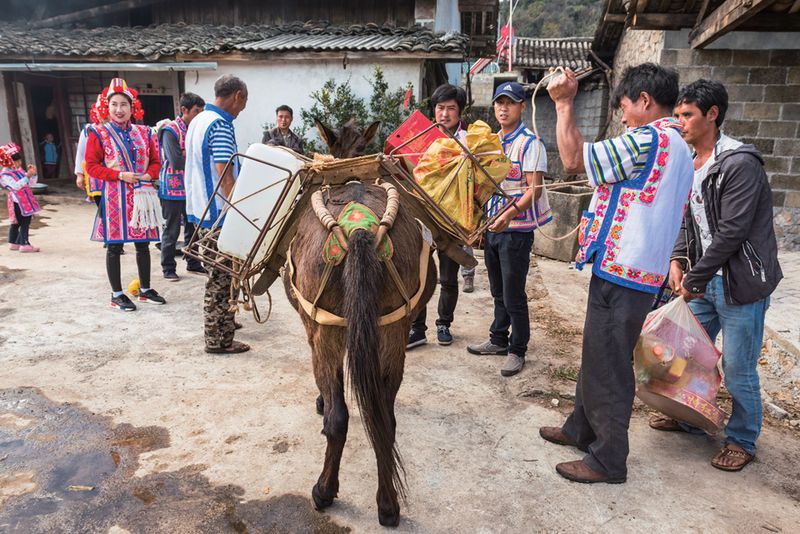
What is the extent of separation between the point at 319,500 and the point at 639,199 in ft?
6.26

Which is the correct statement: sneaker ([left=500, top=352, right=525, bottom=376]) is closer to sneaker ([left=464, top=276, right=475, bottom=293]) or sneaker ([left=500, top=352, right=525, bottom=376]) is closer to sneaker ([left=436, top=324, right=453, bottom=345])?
sneaker ([left=436, top=324, right=453, bottom=345])

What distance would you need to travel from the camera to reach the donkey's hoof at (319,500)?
7.29 ft

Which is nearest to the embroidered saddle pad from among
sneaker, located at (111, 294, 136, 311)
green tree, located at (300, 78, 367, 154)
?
sneaker, located at (111, 294, 136, 311)

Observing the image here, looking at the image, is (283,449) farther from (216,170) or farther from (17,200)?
(17,200)

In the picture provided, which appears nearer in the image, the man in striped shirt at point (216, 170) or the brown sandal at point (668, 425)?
the brown sandal at point (668, 425)

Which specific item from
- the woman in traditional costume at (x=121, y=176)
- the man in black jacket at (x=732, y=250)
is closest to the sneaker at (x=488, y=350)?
the man in black jacket at (x=732, y=250)

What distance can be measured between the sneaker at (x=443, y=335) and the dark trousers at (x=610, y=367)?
5.52ft

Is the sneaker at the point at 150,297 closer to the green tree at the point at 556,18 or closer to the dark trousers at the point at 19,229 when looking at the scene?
the dark trousers at the point at 19,229

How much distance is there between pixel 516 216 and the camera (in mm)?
3303

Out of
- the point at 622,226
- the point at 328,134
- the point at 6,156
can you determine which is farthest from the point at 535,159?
the point at 6,156

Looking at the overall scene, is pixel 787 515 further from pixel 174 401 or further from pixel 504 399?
pixel 174 401

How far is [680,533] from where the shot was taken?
213 cm

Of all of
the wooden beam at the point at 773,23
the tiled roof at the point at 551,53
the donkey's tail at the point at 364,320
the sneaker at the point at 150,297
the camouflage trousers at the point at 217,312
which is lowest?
the sneaker at the point at 150,297

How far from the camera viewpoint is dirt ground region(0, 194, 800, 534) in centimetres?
221
